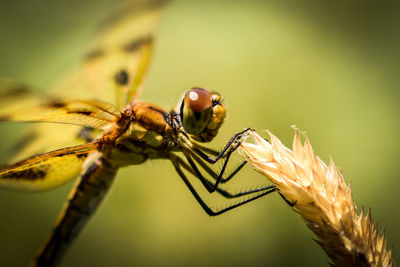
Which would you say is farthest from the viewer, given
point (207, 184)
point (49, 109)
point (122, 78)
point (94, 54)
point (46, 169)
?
point (94, 54)

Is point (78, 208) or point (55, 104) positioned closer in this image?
point (55, 104)

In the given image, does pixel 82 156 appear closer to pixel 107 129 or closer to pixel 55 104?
pixel 107 129

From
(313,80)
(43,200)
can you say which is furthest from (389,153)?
(43,200)

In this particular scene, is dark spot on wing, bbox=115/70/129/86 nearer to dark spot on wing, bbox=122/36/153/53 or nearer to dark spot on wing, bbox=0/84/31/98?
dark spot on wing, bbox=122/36/153/53

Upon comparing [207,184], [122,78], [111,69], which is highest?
[111,69]

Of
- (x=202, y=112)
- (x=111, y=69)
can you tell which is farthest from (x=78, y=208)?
(x=202, y=112)

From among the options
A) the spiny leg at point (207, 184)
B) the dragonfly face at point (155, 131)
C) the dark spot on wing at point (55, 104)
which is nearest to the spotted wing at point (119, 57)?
the dragonfly face at point (155, 131)

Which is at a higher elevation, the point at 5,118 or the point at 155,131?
the point at 5,118
